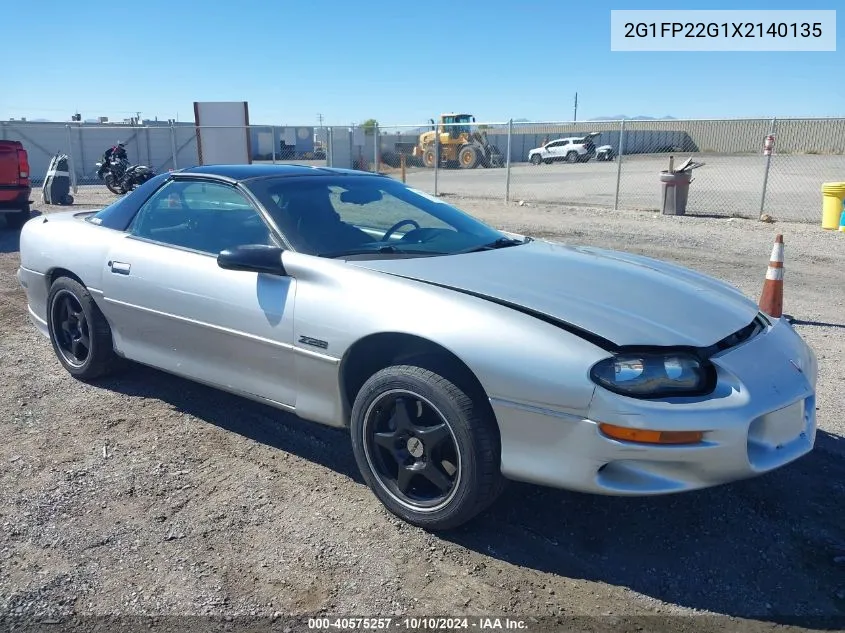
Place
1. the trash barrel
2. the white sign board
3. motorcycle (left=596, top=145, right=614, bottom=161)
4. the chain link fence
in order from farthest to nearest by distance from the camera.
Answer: motorcycle (left=596, top=145, right=614, bottom=161) → the white sign board → the chain link fence → the trash barrel

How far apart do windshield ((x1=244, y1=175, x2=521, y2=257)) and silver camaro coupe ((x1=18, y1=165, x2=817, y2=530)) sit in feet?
0.05

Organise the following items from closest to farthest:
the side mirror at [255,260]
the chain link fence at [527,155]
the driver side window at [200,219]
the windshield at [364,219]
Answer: the side mirror at [255,260]
the windshield at [364,219]
the driver side window at [200,219]
the chain link fence at [527,155]

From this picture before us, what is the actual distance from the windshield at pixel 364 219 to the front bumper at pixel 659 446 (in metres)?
1.26

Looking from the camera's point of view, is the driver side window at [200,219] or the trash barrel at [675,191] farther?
the trash barrel at [675,191]

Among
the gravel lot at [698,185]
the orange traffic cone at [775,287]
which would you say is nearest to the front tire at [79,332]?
the orange traffic cone at [775,287]

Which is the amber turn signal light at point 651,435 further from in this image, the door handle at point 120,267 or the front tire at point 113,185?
the front tire at point 113,185

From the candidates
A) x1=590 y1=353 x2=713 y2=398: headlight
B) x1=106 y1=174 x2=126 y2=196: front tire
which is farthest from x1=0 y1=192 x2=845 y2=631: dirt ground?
x1=106 y1=174 x2=126 y2=196: front tire

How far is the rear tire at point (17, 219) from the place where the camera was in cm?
1243

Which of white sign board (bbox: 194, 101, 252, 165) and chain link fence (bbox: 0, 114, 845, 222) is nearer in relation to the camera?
chain link fence (bbox: 0, 114, 845, 222)

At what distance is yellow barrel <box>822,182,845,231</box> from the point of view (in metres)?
12.2

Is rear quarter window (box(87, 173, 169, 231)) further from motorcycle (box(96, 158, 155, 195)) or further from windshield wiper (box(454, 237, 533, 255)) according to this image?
motorcycle (box(96, 158, 155, 195))

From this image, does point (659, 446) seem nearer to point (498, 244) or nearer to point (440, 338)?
point (440, 338)

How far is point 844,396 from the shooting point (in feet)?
15.0

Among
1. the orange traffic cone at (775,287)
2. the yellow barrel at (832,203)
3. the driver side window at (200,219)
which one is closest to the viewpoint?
the driver side window at (200,219)
